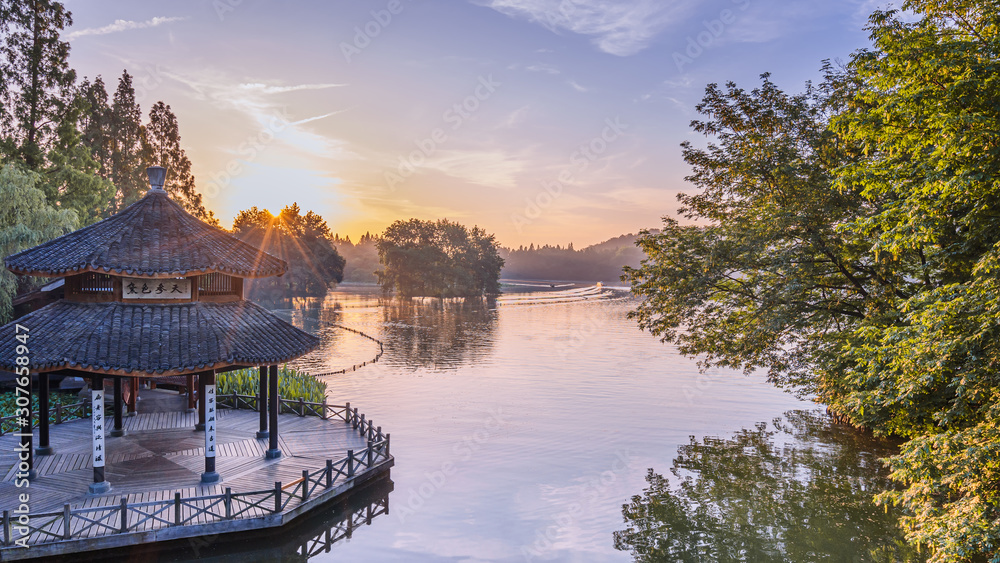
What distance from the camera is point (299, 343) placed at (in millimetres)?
20250

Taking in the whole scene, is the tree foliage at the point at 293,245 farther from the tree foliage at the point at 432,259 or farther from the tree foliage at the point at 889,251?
the tree foliage at the point at 889,251

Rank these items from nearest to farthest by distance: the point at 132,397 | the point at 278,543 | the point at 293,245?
the point at 278,543 → the point at 132,397 → the point at 293,245

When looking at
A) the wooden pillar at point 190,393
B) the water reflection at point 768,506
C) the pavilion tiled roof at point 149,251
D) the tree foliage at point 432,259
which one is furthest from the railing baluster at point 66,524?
the tree foliage at point 432,259

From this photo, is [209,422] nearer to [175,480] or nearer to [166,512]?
[175,480]

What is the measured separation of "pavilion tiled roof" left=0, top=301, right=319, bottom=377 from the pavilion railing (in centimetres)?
781

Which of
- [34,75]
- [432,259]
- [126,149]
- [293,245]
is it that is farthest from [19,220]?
[432,259]

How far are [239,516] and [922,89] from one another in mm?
19636

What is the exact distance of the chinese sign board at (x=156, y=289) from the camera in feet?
60.8

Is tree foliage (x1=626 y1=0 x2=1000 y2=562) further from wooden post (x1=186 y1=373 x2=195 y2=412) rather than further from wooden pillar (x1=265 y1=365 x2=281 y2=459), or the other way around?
wooden post (x1=186 y1=373 x2=195 y2=412)

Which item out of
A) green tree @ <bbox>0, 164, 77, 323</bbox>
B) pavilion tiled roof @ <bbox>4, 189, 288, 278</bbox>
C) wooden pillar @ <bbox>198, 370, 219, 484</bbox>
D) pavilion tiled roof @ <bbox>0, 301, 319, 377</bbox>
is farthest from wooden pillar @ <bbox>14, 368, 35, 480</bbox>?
green tree @ <bbox>0, 164, 77, 323</bbox>

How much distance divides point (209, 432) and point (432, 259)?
11079 centimetres

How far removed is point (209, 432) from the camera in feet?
58.7

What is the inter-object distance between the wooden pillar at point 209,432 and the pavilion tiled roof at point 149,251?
138 inches

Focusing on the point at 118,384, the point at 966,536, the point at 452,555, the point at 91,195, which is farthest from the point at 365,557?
the point at 91,195
